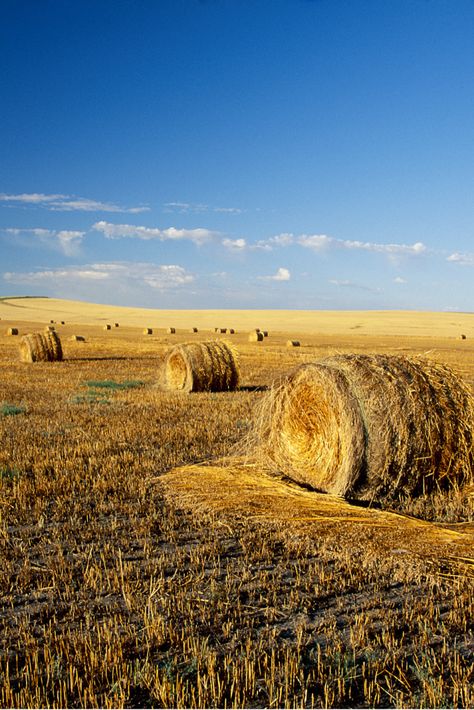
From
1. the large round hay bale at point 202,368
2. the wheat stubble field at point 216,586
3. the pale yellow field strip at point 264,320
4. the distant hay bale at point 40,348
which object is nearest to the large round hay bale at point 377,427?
the wheat stubble field at point 216,586

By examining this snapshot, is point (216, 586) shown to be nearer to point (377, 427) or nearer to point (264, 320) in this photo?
point (377, 427)

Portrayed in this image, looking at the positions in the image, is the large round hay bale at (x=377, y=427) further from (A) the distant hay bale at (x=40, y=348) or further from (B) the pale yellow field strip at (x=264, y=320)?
(B) the pale yellow field strip at (x=264, y=320)

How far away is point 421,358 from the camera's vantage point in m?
8.92

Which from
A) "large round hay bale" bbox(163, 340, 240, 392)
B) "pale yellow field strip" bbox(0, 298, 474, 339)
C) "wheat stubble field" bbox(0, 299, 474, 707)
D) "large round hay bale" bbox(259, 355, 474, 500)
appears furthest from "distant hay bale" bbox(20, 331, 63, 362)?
"pale yellow field strip" bbox(0, 298, 474, 339)

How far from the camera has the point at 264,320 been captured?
90000 mm

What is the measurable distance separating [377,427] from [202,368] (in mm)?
10120

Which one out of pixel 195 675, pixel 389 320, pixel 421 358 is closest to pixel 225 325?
pixel 389 320

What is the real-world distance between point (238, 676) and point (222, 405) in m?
11.2

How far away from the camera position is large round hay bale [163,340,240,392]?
57.4 feet

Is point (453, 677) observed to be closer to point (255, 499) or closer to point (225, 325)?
point (255, 499)

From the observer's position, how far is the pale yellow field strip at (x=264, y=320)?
7338 cm

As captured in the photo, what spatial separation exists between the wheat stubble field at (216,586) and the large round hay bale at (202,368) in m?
7.11

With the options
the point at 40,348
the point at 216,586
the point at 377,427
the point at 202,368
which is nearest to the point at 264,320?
the point at 40,348

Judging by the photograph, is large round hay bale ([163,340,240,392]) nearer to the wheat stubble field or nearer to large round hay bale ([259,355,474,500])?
the wheat stubble field
